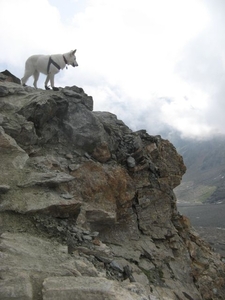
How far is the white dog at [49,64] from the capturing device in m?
18.1

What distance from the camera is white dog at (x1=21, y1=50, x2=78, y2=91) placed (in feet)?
59.3

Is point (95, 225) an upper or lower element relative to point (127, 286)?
upper

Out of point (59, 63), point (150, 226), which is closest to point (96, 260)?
point (150, 226)

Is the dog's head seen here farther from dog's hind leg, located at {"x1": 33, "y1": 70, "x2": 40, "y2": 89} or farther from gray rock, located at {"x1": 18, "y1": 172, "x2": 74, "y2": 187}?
gray rock, located at {"x1": 18, "y1": 172, "x2": 74, "y2": 187}

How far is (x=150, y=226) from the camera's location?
17.0 metres

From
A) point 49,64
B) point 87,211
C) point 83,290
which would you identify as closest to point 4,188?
point 87,211

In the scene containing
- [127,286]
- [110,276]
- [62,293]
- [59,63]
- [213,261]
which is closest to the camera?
[62,293]

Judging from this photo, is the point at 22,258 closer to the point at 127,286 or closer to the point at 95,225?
the point at 127,286

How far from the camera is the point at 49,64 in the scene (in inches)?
712

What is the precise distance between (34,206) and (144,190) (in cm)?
914

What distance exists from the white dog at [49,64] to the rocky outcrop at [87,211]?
59.8 inches

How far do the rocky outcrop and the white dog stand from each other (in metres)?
1.52

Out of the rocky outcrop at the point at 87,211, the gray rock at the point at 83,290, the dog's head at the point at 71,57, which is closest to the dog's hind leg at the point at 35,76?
the rocky outcrop at the point at 87,211

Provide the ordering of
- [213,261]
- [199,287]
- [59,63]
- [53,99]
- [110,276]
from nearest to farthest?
[110,276] → [53,99] → [199,287] → [59,63] → [213,261]
